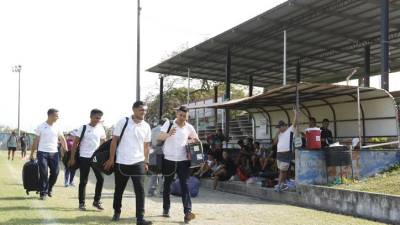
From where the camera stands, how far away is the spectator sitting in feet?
47.6

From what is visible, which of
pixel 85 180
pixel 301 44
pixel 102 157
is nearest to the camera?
pixel 102 157

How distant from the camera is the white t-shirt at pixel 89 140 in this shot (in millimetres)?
9625

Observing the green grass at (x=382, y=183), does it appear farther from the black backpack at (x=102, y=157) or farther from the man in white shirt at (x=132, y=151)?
the black backpack at (x=102, y=157)

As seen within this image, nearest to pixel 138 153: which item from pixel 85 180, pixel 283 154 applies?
pixel 85 180

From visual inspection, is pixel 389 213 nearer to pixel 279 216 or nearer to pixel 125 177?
pixel 279 216

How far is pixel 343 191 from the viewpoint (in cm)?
989

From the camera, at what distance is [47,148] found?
10406mm

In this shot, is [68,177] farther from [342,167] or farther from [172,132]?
[342,167]

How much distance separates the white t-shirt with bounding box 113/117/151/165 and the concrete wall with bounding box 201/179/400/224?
441 cm

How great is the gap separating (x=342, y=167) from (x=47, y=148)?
647cm

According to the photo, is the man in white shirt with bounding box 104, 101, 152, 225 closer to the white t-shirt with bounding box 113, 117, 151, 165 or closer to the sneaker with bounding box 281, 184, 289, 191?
the white t-shirt with bounding box 113, 117, 151, 165

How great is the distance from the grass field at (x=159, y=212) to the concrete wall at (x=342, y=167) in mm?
982

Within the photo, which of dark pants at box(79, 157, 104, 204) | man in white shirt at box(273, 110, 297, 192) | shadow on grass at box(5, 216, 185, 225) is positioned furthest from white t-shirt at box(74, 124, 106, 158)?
man in white shirt at box(273, 110, 297, 192)

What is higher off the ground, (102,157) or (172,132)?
(172,132)
